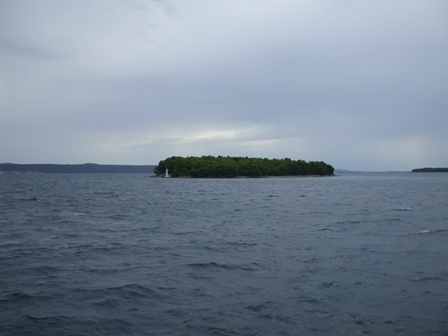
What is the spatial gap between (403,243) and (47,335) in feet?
59.8

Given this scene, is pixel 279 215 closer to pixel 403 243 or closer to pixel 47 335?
pixel 403 243

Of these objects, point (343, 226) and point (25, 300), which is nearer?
point (25, 300)

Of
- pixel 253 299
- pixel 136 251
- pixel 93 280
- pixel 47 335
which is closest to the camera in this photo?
pixel 47 335

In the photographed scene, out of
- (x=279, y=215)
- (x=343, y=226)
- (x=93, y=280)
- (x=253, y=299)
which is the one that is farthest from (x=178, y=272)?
(x=279, y=215)

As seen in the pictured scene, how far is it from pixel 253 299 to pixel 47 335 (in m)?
5.88

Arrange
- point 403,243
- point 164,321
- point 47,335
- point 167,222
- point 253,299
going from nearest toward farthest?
point 47,335, point 164,321, point 253,299, point 403,243, point 167,222

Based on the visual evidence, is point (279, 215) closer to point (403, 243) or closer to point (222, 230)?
point (222, 230)

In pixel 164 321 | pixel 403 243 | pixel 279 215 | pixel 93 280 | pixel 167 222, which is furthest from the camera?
pixel 279 215

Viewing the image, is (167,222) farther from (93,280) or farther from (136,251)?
(93,280)

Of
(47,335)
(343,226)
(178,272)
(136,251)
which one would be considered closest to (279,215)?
(343,226)

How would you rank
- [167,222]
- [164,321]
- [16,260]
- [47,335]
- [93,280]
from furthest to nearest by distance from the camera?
1. [167,222]
2. [16,260]
3. [93,280]
4. [164,321]
5. [47,335]

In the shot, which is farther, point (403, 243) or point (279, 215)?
point (279, 215)

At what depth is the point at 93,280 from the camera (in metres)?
15.0

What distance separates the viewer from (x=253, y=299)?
12672 millimetres
